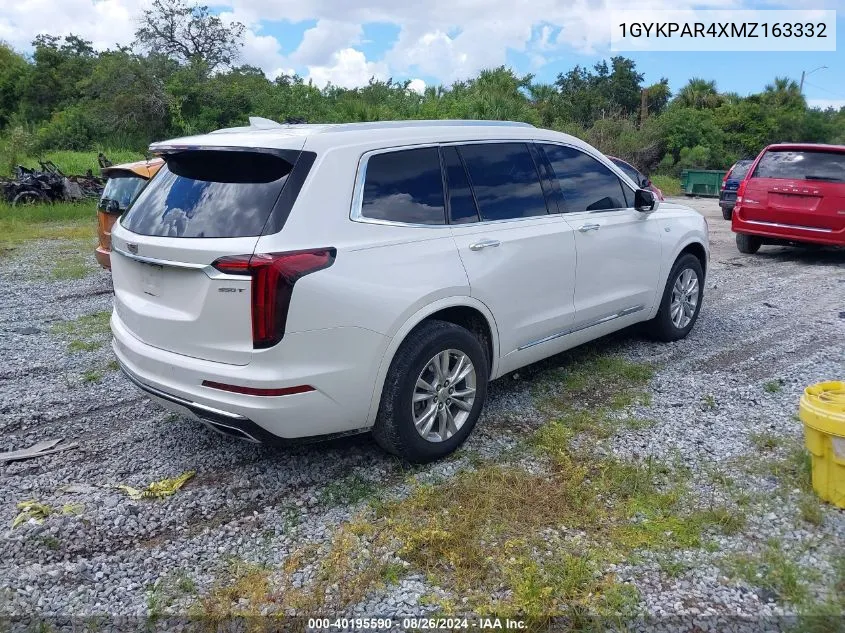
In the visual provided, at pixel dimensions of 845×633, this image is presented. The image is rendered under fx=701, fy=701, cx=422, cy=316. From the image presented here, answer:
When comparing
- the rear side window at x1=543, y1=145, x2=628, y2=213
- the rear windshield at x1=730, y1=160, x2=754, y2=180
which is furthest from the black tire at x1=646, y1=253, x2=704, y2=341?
the rear windshield at x1=730, y1=160, x2=754, y2=180

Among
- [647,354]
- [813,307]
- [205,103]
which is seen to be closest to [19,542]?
[647,354]

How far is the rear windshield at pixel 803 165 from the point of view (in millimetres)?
9773

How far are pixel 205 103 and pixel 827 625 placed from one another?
2969 centimetres

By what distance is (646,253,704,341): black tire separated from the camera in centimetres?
592

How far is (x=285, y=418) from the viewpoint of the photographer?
3.33 metres

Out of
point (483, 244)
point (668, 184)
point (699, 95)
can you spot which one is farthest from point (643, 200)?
point (699, 95)

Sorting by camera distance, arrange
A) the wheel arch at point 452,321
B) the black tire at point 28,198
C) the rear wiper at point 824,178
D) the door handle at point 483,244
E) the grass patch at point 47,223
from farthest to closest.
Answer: the black tire at point 28,198 < the grass patch at point 47,223 < the rear wiper at point 824,178 < the door handle at point 483,244 < the wheel arch at point 452,321

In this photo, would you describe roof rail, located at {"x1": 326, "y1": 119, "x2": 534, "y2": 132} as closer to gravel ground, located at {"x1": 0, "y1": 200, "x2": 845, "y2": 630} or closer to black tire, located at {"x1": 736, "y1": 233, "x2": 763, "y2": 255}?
gravel ground, located at {"x1": 0, "y1": 200, "x2": 845, "y2": 630}

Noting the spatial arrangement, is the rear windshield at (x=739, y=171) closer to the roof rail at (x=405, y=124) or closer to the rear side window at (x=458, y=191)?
A: the roof rail at (x=405, y=124)

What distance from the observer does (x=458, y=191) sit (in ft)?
13.6

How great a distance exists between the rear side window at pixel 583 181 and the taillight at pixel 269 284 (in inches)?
92.9

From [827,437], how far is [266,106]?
27410mm

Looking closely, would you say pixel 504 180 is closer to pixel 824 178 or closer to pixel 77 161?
pixel 824 178

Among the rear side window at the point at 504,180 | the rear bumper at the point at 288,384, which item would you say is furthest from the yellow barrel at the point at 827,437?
the rear bumper at the point at 288,384
